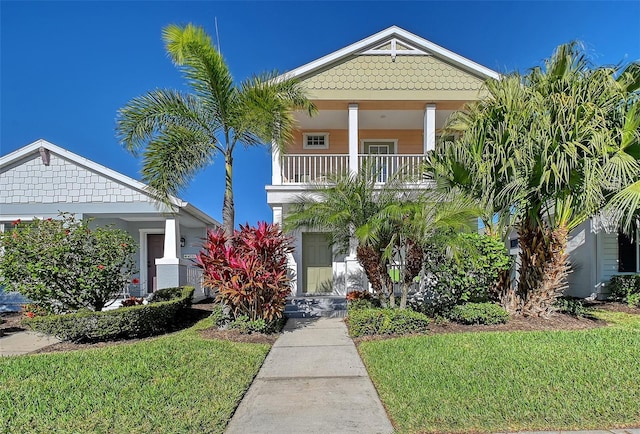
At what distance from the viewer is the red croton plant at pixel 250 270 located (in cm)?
705

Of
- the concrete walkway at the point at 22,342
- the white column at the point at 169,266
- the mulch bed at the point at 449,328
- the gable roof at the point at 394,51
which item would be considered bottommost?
the concrete walkway at the point at 22,342

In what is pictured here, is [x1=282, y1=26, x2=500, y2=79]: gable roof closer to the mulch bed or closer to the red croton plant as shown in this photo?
the red croton plant

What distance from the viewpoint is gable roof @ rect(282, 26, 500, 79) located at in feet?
38.2

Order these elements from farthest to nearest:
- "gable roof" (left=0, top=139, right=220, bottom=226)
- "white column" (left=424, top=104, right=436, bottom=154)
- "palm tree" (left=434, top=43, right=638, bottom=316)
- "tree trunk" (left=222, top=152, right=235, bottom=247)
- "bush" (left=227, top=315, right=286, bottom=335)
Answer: "white column" (left=424, top=104, right=436, bottom=154), "gable roof" (left=0, top=139, right=220, bottom=226), "tree trunk" (left=222, top=152, right=235, bottom=247), "bush" (left=227, top=315, right=286, bottom=335), "palm tree" (left=434, top=43, right=638, bottom=316)

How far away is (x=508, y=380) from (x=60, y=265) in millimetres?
8070

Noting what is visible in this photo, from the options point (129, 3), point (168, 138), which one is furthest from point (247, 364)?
point (129, 3)

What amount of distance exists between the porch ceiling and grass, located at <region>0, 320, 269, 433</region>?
8.52 m

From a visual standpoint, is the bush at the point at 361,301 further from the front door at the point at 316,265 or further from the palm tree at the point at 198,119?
the palm tree at the point at 198,119

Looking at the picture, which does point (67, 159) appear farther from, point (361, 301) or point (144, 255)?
point (361, 301)

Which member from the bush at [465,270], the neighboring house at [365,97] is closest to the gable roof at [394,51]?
the neighboring house at [365,97]

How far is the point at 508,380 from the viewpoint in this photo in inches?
173

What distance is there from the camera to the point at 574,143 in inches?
265

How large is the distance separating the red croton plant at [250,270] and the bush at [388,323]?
1.70 m

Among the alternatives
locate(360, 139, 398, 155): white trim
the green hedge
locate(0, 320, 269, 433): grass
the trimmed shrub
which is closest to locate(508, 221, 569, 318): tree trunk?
locate(0, 320, 269, 433): grass
